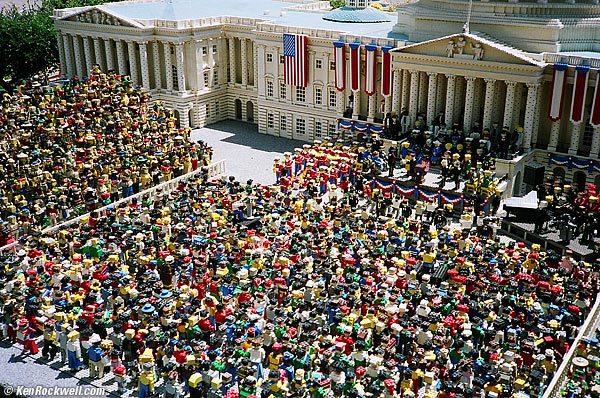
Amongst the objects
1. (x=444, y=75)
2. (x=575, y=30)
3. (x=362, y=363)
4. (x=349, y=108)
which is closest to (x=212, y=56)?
(x=349, y=108)

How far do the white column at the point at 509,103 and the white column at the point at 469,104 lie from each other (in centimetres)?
289

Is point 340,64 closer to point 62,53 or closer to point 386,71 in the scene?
point 386,71

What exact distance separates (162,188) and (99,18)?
30.3 metres

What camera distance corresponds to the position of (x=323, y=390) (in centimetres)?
A: 2767

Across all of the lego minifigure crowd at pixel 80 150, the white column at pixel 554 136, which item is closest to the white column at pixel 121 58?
the lego minifigure crowd at pixel 80 150

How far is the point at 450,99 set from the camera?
194 feet

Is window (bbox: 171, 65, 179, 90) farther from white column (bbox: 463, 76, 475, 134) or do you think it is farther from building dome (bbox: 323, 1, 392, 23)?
white column (bbox: 463, 76, 475, 134)

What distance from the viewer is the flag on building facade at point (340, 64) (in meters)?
63.9

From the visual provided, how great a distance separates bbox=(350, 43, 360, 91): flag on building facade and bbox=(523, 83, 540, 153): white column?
16.1 m

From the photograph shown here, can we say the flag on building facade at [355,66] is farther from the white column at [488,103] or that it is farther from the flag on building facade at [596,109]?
the flag on building facade at [596,109]

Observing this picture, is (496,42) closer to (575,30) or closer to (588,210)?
(575,30)

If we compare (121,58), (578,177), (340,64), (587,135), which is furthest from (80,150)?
(587,135)

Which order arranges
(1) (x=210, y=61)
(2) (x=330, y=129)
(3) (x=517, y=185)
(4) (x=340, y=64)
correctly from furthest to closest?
1. (1) (x=210, y=61)
2. (2) (x=330, y=129)
3. (4) (x=340, y=64)
4. (3) (x=517, y=185)

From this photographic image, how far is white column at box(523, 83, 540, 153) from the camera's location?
55062 millimetres
